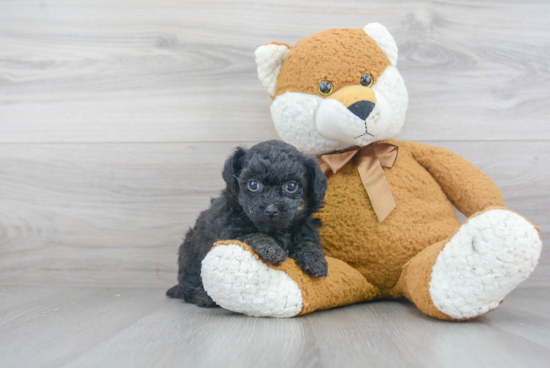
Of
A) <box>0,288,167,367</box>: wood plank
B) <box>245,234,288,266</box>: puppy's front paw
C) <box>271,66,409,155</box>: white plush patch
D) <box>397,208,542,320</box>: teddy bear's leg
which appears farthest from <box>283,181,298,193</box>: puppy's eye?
<box>0,288,167,367</box>: wood plank

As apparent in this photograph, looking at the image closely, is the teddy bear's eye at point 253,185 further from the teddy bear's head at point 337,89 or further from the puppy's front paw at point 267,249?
the teddy bear's head at point 337,89

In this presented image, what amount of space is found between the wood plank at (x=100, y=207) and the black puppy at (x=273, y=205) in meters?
0.45

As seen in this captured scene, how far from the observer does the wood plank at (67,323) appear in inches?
29.5

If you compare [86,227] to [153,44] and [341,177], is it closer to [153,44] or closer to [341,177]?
[153,44]

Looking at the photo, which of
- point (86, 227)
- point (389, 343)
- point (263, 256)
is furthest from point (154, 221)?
point (389, 343)

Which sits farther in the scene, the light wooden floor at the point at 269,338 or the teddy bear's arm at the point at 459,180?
the teddy bear's arm at the point at 459,180

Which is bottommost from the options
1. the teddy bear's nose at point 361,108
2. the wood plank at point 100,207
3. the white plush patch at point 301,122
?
the wood plank at point 100,207

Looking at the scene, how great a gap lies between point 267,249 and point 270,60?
574 mm

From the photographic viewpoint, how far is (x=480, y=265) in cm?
84

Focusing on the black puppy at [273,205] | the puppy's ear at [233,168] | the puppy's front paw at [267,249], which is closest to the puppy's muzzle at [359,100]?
the black puppy at [273,205]

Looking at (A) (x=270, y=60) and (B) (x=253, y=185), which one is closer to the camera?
(B) (x=253, y=185)

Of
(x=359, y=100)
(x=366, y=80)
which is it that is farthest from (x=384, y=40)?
(x=359, y=100)

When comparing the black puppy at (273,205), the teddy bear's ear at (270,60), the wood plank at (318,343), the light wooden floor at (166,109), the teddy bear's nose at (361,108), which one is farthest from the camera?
the light wooden floor at (166,109)

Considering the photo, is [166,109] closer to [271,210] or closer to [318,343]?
[271,210]
